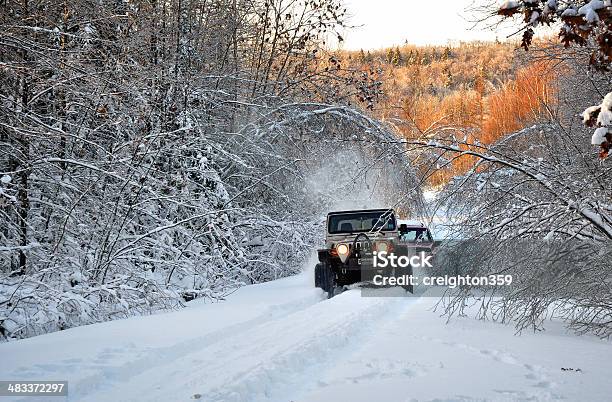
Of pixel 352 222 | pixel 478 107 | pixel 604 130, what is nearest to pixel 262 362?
pixel 604 130

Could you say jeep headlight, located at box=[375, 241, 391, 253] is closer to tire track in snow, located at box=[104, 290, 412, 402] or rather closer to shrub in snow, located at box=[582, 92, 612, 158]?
tire track in snow, located at box=[104, 290, 412, 402]

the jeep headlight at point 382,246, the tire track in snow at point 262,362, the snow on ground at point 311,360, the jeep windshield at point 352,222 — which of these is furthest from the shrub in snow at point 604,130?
the jeep windshield at point 352,222

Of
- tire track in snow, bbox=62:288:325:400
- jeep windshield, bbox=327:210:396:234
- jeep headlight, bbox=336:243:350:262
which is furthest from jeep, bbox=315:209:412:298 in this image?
tire track in snow, bbox=62:288:325:400

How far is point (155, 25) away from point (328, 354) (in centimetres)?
850

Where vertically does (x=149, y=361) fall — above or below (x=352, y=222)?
below

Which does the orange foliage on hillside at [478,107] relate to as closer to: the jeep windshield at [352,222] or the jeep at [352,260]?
the jeep windshield at [352,222]

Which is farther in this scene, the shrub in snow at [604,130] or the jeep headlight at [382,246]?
the jeep headlight at [382,246]

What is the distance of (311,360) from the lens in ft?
19.0

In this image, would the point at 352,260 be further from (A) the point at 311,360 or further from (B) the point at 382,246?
(A) the point at 311,360

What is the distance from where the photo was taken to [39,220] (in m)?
9.02

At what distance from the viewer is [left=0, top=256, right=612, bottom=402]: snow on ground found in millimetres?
4688

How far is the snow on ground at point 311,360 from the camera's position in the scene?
469cm

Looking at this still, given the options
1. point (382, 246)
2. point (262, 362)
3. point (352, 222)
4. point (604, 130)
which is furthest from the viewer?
point (352, 222)

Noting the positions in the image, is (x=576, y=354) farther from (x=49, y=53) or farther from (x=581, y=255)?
(x=49, y=53)
